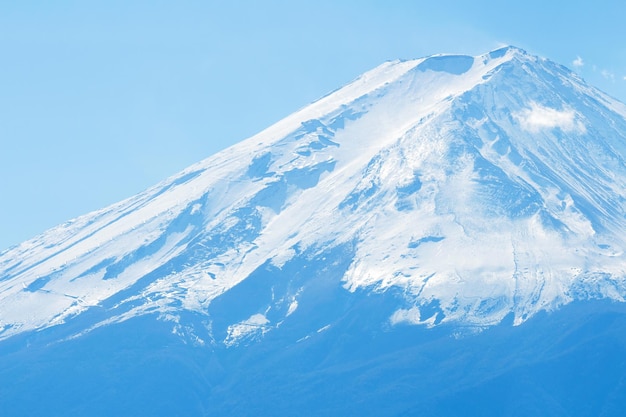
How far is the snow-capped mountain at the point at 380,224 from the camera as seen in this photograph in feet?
479

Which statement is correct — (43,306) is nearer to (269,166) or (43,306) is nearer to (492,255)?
(269,166)

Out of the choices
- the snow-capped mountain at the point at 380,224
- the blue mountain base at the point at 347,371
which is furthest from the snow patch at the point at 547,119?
the blue mountain base at the point at 347,371

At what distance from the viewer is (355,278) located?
15025 cm

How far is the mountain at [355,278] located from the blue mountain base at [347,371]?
0.20 meters

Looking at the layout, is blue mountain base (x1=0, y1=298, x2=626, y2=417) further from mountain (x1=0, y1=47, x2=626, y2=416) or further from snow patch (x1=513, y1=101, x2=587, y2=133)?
snow patch (x1=513, y1=101, x2=587, y2=133)

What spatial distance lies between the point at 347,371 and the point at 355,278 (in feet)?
60.4

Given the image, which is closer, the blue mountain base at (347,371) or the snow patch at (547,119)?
the blue mountain base at (347,371)

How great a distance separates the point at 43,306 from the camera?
6339 inches

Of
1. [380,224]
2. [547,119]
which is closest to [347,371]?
[380,224]

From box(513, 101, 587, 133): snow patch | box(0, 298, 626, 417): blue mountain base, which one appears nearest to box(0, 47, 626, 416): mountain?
box(0, 298, 626, 417): blue mountain base

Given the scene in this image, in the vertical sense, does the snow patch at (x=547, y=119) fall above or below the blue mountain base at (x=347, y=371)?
above

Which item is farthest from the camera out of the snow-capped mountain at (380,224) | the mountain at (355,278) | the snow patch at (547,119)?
the snow patch at (547,119)

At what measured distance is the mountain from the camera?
131 meters

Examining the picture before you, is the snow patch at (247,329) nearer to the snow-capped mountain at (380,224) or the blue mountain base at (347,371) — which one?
the snow-capped mountain at (380,224)
